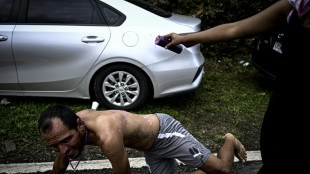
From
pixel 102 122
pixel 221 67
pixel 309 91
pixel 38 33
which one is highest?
pixel 309 91

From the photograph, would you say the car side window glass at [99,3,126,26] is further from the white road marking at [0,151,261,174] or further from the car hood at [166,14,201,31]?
the white road marking at [0,151,261,174]

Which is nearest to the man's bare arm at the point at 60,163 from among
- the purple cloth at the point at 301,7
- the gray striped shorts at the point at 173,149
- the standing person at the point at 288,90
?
the gray striped shorts at the point at 173,149

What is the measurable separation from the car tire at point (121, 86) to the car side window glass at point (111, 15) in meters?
0.59

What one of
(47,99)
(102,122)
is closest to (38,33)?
(47,99)

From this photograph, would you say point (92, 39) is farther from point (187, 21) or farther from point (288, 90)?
point (288, 90)

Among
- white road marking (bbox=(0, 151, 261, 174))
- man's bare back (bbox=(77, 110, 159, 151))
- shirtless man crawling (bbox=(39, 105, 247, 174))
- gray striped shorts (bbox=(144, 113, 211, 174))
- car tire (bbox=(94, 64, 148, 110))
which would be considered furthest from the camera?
car tire (bbox=(94, 64, 148, 110))

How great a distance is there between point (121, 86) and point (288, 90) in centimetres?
309

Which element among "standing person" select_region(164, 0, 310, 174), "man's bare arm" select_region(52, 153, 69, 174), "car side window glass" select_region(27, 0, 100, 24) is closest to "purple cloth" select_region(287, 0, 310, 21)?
"standing person" select_region(164, 0, 310, 174)

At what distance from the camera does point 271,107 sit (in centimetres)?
169

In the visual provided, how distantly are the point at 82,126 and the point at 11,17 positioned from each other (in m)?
2.94

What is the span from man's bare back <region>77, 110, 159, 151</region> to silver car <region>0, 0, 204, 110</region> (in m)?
1.74

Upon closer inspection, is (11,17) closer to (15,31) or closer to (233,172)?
(15,31)

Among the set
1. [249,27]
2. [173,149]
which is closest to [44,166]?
[173,149]

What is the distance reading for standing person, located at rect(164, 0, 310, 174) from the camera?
1.41m
